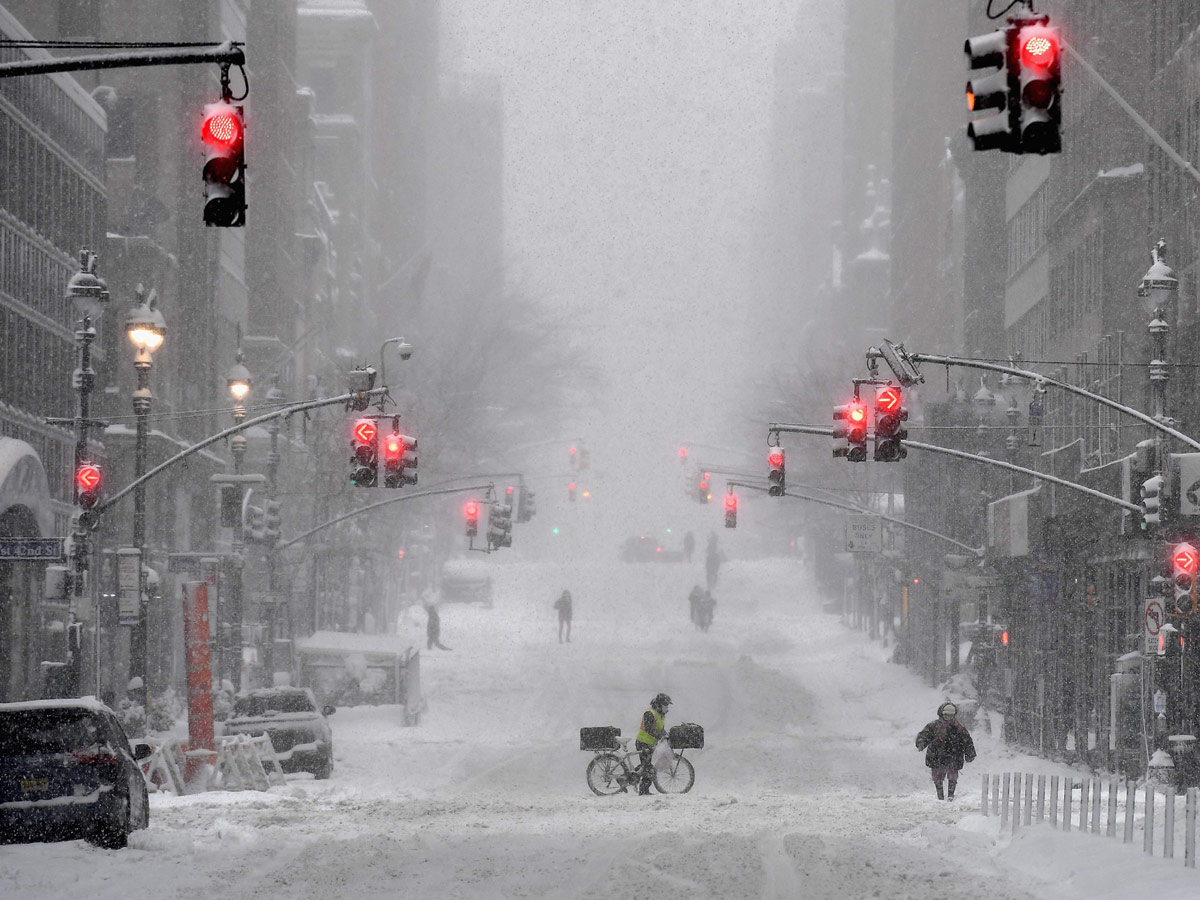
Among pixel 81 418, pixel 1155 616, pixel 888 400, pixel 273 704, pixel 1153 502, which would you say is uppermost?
pixel 888 400

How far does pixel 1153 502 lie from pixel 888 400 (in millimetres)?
4146

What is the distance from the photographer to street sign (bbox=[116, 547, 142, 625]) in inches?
1357

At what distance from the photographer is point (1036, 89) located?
11445 mm

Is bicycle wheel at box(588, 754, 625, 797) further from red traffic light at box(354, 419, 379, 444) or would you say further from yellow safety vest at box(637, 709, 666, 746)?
red traffic light at box(354, 419, 379, 444)

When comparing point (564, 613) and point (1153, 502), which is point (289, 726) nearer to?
point (1153, 502)

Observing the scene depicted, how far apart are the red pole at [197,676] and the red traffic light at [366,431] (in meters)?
4.12

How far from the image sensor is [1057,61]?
11695mm

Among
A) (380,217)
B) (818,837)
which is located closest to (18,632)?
(818,837)

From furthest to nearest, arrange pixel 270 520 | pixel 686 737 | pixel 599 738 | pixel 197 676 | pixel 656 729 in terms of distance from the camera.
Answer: pixel 270 520, pixel 197 676, pixel 686 737, pixel 599 738, pixel 656 729

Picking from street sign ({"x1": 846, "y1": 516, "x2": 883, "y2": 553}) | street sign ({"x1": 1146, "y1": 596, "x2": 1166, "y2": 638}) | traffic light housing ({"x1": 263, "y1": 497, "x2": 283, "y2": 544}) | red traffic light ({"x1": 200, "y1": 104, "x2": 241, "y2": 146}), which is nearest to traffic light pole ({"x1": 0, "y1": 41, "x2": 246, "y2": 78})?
red traffic light ({"x1": 200, "y1": 104, "x2": 241, "y2": 146})

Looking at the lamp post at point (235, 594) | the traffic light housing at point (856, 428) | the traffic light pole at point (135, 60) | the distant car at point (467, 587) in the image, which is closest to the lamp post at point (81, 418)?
the lamp post at point (235, 594)

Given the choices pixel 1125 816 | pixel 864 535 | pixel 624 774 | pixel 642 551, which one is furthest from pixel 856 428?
pixel 642 551

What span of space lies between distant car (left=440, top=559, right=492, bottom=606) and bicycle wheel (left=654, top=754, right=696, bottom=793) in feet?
187

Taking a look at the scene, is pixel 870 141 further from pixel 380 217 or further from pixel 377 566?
pixel 377 566
